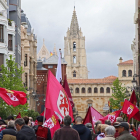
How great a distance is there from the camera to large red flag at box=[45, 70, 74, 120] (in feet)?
41.5

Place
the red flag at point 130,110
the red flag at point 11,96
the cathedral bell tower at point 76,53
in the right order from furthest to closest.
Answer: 1. the cathedral bell tower at point 76,53
2. the red flag at point 130,110
3. the red flag at point 11,96

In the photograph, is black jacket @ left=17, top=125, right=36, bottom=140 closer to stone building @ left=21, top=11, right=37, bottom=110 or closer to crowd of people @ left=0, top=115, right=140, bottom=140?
crowd of people @ left=0, top=115, right=140, bottom=140

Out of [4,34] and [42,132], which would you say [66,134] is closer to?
[42,132]

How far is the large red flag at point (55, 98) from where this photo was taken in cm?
1266

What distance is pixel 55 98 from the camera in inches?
516

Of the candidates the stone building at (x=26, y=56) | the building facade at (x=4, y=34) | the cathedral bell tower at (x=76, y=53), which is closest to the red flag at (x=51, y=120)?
the building facade at (x=4, y=34)

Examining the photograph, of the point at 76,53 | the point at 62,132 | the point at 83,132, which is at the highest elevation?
the point at 76,53

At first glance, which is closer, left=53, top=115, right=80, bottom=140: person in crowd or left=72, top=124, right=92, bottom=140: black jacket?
left=53, top=115, right=80, bottom=140: person in crowd

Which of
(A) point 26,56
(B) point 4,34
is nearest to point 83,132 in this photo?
(B) point 4,34

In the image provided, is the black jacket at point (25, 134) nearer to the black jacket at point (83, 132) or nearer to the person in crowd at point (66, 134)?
the person in crowd at point (66, 134)

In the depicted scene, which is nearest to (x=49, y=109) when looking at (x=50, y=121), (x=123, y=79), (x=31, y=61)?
(x=50, y=121)

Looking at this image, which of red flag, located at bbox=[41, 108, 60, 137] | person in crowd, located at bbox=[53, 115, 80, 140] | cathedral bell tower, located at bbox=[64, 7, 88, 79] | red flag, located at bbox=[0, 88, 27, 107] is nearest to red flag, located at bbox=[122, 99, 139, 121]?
red flag, located at bbox=[0, 88, 27, 107]

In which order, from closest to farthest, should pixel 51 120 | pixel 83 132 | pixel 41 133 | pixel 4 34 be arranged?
pixel 41 133
pixel 83 132
pixel 51 120
pixel 4 34

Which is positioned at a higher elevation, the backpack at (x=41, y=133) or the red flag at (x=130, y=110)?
the red flag at (x=130, y=110)
